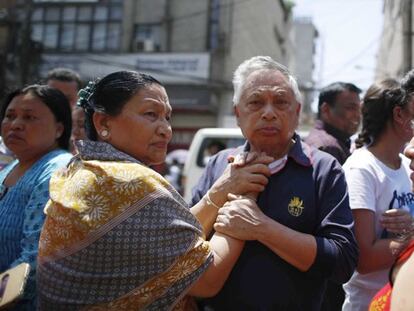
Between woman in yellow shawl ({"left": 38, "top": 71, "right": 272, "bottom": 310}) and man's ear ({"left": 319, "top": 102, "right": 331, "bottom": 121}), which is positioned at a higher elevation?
man's ear ({"left": 319, "top": 102, "right": 331, "bottom": 121})

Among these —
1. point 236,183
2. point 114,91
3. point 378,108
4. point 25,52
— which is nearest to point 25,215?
point 114,91

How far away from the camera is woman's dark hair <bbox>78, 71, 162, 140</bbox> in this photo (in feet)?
5.98

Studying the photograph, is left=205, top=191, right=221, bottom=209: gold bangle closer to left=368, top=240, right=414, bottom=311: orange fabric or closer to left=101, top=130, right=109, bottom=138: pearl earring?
left=101, top=130, right=109, bottom=138: pearl earring

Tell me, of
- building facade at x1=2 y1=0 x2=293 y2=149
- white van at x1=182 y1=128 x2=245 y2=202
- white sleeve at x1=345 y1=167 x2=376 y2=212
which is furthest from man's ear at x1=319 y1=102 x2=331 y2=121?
building facade at x1=2 y1=0 x2=293 y2=149

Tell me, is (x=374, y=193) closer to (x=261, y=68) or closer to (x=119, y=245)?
(x=261, y=68)

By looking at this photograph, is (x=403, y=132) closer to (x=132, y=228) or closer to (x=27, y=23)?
(x=132, y=228)

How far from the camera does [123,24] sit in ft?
64.7

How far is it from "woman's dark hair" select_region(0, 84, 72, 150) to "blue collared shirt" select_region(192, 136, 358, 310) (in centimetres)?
123

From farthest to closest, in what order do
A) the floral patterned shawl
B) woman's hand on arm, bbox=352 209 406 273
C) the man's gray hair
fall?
woman's hand on arm, bbox=352 209 406 273 → the man's gray hair → the floral patterned shawl

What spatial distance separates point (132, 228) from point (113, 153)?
290 millimetres

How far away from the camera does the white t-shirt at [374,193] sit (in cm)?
227

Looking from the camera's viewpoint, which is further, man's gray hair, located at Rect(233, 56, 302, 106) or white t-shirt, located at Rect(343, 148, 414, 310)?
white t-shirt, located at Rect(343, 148, 414, 310)

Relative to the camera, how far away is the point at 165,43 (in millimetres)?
19219

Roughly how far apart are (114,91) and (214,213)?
1.98 feet
